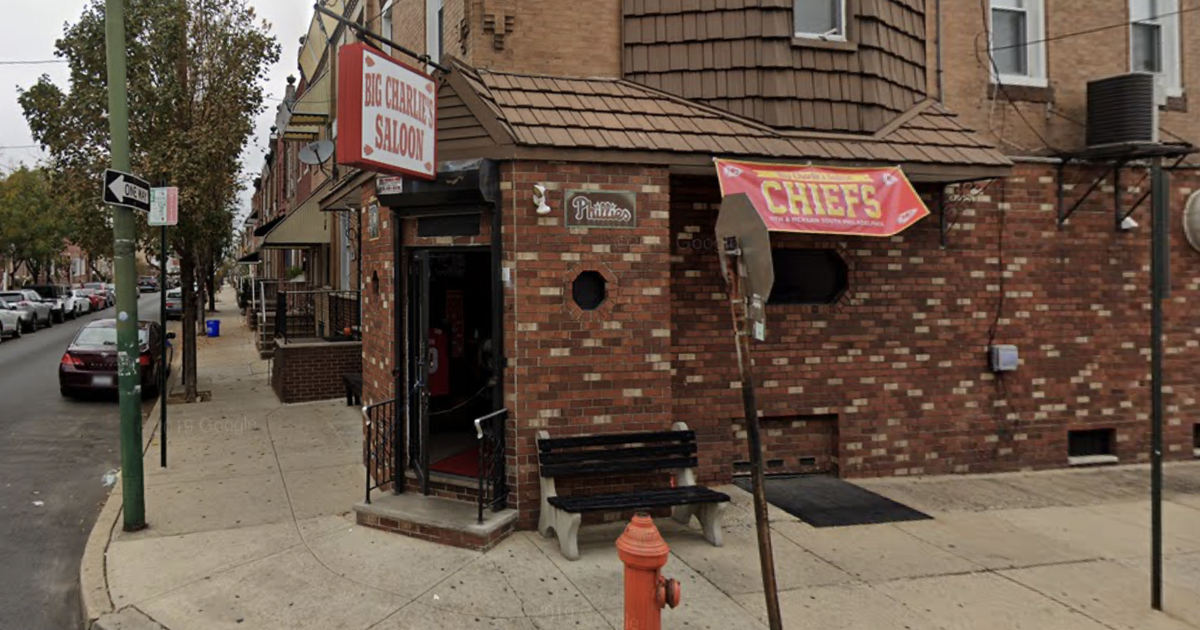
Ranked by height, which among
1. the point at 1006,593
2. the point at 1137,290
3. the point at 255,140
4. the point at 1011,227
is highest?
the point at 255,140

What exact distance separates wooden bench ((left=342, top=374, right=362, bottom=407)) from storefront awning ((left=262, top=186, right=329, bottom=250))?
4390 mm

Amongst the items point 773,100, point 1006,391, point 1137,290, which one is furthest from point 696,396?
point 1137,290

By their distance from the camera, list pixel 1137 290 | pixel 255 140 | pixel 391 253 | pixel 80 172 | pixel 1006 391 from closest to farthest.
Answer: pixel 391 253, pixel 1006 391, pixel 1137 290, pixel 80 172, pixel 255 140

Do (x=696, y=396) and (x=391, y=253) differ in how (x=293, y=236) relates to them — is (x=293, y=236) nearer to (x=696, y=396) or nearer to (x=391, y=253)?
(x=391, y=253)

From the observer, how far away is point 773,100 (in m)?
7.36

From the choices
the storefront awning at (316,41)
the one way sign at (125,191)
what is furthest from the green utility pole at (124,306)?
the storefront awning at (316,41)

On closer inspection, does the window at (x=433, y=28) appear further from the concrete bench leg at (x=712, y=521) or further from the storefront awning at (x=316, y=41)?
the storefront awning at (x=316, y=41)

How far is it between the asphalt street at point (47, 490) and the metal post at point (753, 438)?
4.43m

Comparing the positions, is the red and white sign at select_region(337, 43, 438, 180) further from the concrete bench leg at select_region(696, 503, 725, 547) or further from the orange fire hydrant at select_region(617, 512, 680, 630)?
the concrete bench leg at select_region(696, 503, 725, 547)

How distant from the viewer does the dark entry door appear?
22.0 ft

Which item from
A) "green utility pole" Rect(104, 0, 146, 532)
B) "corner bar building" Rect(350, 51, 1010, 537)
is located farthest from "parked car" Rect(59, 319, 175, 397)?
"corner bar building" Rect(350, 51, 1010, 537)

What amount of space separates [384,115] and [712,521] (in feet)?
13.0

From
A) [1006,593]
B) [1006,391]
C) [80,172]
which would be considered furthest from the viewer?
[80,172]

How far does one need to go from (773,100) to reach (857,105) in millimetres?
991
